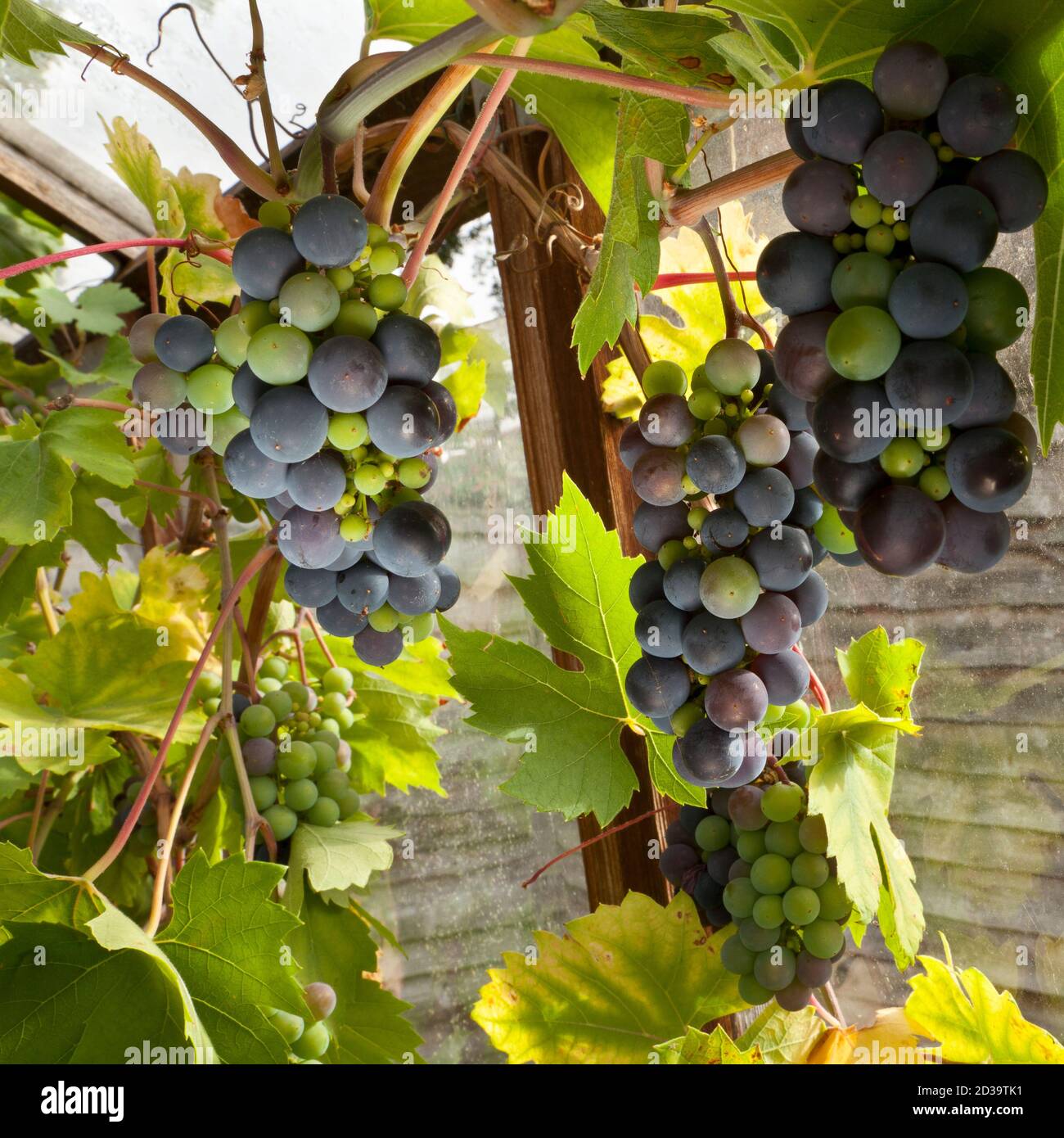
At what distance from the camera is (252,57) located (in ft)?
1.85

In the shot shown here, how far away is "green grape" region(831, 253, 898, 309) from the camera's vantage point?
373 mm

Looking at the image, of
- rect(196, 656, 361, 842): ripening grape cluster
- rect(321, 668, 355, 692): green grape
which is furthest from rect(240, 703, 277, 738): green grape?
rect(321, 668, 355, 692): green grape

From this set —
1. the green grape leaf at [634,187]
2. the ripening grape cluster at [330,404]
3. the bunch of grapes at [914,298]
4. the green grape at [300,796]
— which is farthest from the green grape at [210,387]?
A: the green grape at [300,796]

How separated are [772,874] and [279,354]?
0.47 meters

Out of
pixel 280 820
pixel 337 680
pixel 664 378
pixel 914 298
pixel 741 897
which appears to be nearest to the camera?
pixel 914 298

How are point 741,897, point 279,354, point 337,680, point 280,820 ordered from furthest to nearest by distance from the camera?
point 337,680, point 280,820, point 741,897, point 279,354

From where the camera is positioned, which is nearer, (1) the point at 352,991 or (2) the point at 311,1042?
(2) the point at 311,1042

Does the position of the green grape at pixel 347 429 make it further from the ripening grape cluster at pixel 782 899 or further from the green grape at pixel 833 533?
the ripening grape cluster at pixel 782 899

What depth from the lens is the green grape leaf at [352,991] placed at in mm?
833

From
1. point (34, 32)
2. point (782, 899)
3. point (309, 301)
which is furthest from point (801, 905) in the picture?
point (34, 32)

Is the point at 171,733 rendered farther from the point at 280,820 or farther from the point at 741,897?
the point at 741,897

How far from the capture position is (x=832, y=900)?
654 millimetres
